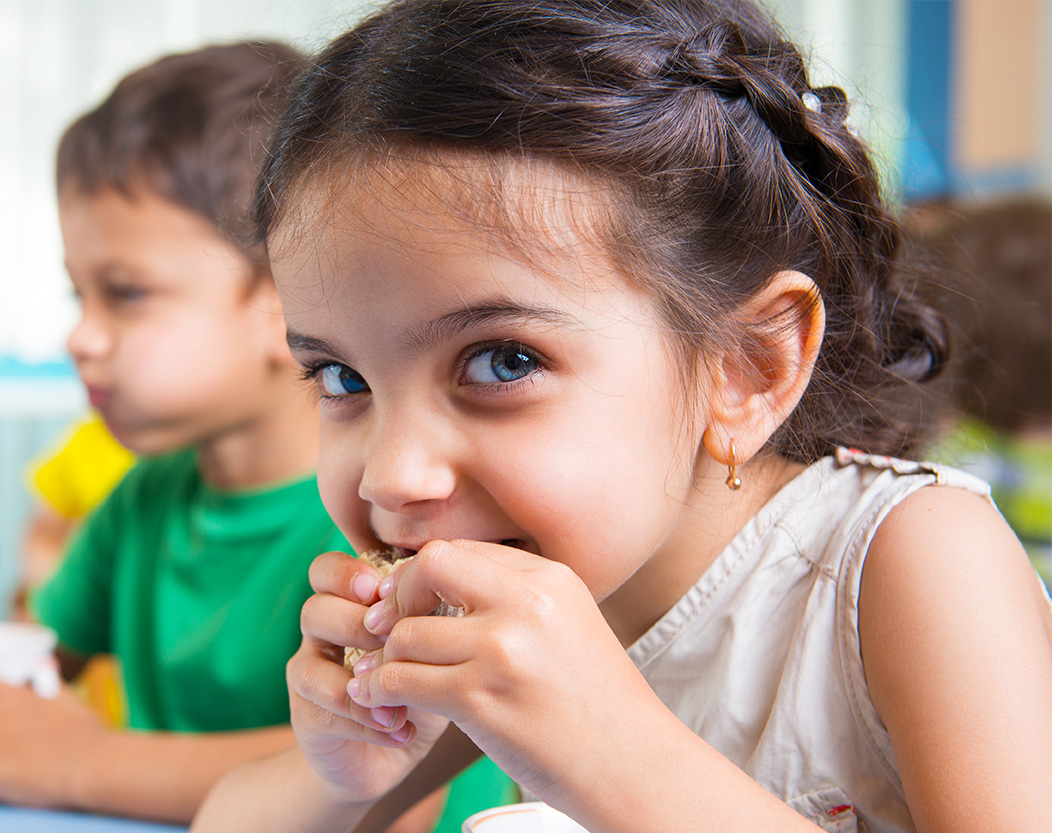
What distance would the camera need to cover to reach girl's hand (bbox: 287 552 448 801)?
0.63 meters

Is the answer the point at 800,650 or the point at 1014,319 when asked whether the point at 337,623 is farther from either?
the point at 1014,319

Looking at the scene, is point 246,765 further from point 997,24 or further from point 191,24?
point 997,24

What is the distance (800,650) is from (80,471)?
160cm

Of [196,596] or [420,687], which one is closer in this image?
[420,687]

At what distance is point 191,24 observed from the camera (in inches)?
127

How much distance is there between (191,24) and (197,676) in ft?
9.18

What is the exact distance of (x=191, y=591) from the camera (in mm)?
1200

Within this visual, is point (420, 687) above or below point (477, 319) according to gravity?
below

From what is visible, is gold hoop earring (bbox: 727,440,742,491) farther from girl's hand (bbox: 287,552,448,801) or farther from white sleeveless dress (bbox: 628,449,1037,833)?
girl's hand (bbox: 287,552,448,801)

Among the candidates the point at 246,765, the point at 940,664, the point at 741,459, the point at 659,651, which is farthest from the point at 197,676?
the point at 940,664

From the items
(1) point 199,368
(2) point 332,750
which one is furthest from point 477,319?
(1) point 199,368

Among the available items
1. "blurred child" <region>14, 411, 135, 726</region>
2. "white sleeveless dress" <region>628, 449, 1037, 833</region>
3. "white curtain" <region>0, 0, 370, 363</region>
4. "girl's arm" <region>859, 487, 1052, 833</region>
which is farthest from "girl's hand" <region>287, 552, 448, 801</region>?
"white curtain" <region>0, 0, 370, 363</region>

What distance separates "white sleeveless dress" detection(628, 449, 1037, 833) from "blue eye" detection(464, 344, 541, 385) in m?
0.27

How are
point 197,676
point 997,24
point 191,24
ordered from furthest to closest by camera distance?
point 997,24, point 191,24, point 197,676
